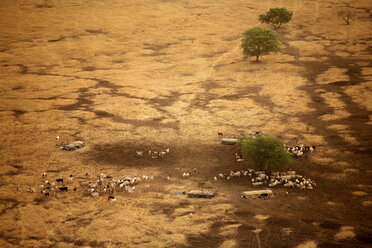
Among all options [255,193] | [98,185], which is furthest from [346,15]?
[98,185]

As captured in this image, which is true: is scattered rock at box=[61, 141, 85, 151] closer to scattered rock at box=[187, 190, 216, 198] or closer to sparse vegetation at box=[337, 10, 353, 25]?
scattered rock at box=[187, 190, 216, 198]

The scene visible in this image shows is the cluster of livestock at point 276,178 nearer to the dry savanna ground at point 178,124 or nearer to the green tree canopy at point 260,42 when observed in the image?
the dry savanna ground at point 178,124

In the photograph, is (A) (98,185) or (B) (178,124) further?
(B) (178,124)

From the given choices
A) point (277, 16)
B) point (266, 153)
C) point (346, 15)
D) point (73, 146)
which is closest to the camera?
point (266, 153)

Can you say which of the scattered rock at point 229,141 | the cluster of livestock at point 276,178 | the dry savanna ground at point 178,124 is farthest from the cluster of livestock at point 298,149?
the scattered rock at point 229,141

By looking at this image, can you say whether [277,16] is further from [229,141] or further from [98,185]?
[98,185]

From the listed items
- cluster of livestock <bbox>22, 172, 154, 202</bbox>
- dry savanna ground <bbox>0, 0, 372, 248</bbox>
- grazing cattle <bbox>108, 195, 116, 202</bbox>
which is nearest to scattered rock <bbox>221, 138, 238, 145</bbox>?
dry savanna ground <bbox>0, 0, 372, 248</bbox>

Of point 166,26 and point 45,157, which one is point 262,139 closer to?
point 45,157
